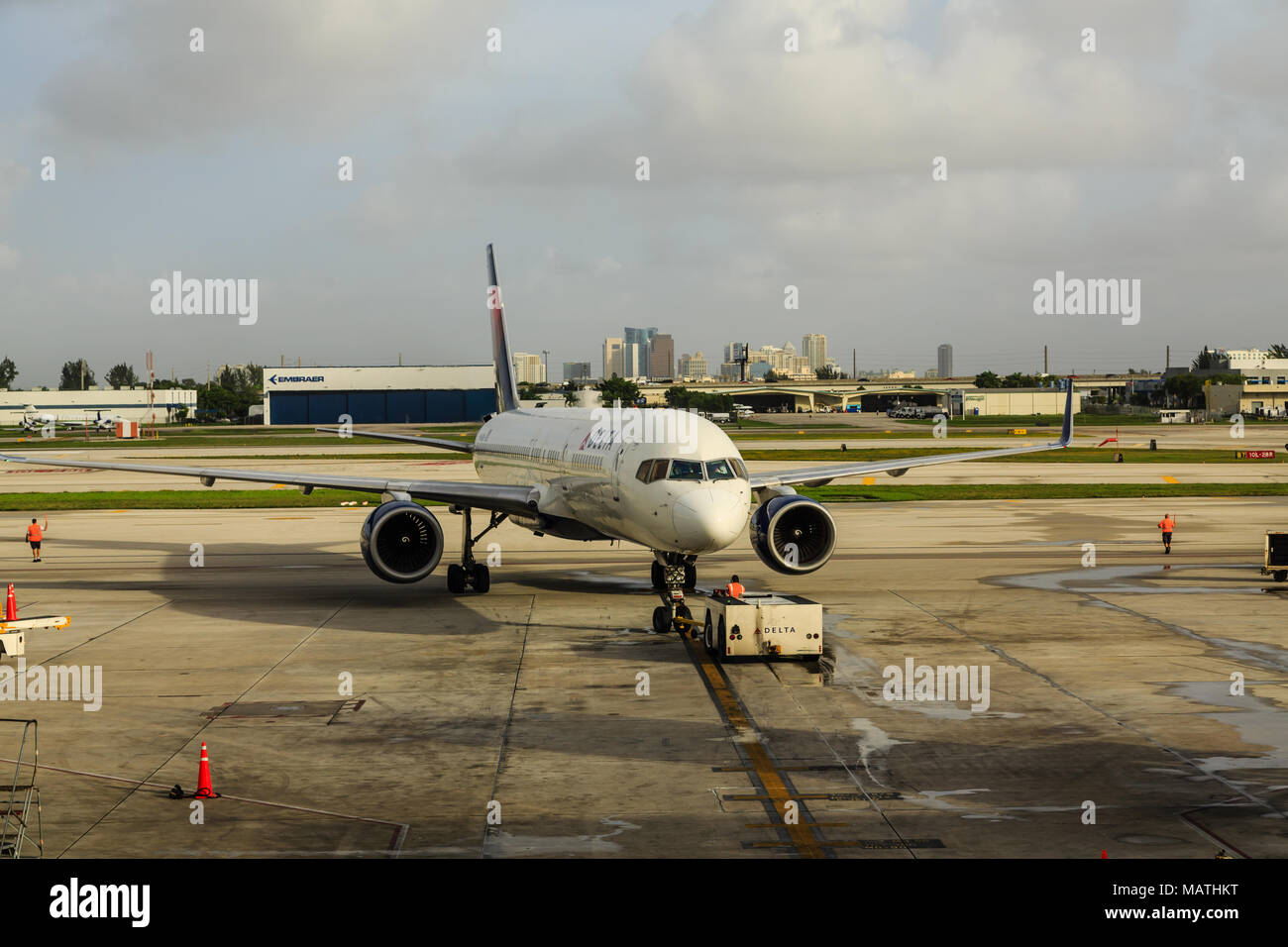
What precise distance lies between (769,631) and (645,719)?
5.79 meters

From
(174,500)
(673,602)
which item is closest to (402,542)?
(673,602)

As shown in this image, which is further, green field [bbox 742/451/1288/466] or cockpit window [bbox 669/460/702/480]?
green field [bbox 742/451/1288/466]

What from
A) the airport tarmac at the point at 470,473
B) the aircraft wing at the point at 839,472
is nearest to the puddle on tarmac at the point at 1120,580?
the aircraft wing at the point at 839,472

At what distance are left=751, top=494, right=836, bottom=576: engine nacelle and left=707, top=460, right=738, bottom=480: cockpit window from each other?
325 cm

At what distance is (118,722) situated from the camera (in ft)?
66.7

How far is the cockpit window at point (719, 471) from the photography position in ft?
90.7

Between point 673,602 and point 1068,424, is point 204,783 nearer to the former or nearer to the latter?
point 673,602

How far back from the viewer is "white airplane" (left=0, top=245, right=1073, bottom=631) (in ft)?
89.8

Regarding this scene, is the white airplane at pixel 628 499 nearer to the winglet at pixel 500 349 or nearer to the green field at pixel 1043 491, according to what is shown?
the winglet at pixel 500 349

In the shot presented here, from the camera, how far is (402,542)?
3128cm

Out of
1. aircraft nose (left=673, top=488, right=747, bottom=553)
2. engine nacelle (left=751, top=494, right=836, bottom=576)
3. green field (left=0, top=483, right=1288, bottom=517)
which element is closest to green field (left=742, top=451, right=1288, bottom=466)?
green field (left=0, top=483, right=1288, bottom=517)

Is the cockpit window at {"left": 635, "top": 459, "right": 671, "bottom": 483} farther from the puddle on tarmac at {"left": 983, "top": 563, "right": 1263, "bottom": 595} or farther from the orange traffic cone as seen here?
the orange traffic cone
